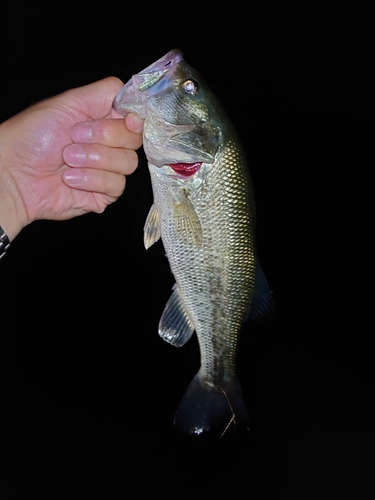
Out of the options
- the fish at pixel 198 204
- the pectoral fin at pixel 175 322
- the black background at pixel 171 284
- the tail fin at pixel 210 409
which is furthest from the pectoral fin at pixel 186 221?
the black background at pixel 171 284

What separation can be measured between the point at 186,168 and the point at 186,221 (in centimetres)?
17

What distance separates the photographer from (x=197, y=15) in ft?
13.4

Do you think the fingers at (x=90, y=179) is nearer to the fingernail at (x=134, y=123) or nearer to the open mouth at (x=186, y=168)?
the fingernail at (x=134, y=123)

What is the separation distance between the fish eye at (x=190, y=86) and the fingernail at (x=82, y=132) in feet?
1.24

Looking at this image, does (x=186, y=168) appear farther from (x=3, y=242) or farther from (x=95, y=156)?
(x=3, y=242)

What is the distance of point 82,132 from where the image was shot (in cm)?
157

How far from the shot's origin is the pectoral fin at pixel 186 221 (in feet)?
4.77

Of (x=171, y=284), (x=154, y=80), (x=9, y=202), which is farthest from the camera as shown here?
(x=171, y=284)

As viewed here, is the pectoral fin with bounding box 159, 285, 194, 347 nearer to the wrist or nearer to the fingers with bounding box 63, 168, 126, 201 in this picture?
the fingers with bounding box 63, 168, 126, 201

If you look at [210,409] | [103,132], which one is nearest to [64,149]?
[103,132]

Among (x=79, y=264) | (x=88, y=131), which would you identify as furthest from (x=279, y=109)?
(x=88, y=131)

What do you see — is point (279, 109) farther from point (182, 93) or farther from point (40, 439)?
point (40, 439)

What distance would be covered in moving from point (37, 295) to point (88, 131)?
6.86 feet

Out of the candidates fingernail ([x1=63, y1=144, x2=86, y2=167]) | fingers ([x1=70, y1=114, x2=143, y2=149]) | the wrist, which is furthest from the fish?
the wrist
